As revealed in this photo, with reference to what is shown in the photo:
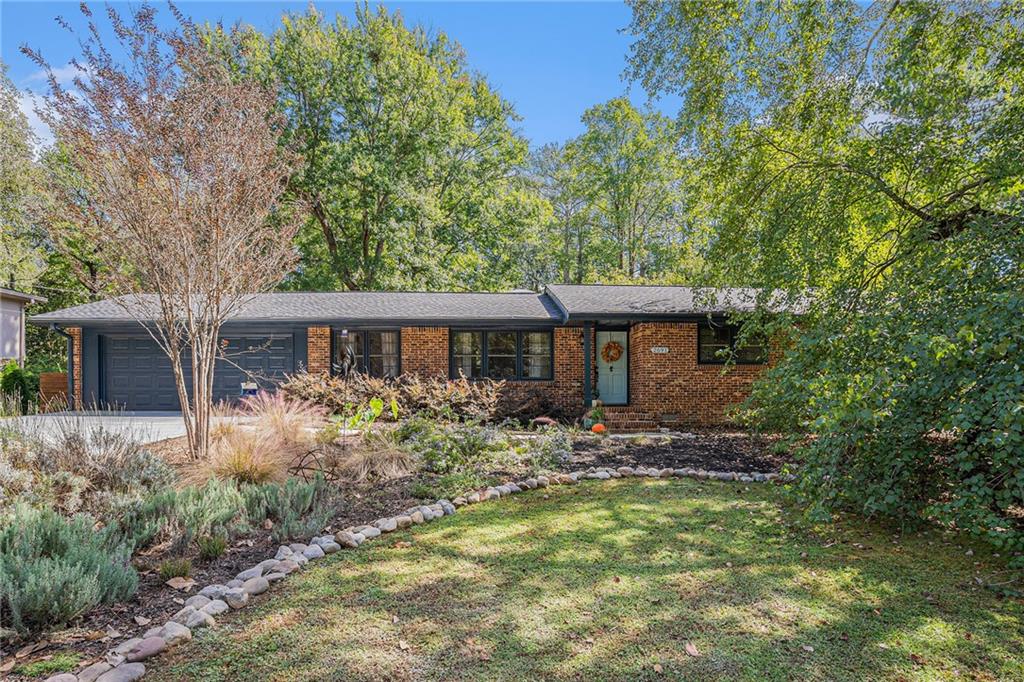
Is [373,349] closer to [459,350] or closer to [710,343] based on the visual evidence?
[459,350]

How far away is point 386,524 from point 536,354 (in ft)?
27.2

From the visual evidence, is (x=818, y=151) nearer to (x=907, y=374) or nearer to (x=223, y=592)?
(x=907, y=374)

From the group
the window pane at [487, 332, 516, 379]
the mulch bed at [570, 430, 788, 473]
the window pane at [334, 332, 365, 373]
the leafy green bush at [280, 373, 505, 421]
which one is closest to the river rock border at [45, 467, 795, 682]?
the mulch bed at [570, 430, 788, 473]

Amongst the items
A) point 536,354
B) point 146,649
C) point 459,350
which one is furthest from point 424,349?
point 146,649

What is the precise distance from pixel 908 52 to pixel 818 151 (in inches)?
72.5

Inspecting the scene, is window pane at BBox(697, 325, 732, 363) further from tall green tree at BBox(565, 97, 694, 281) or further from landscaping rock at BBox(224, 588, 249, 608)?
tall green tree at BBox(565, 97, 694, 281)

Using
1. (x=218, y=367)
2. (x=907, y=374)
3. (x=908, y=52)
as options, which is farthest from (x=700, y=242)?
(x=218, y=367)

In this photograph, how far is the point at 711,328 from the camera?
11.3m

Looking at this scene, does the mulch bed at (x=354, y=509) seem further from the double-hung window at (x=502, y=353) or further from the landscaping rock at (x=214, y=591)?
the double-hung window at (x=502, y=353)

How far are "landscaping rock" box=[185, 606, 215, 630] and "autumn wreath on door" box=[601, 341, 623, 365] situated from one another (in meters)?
10.8

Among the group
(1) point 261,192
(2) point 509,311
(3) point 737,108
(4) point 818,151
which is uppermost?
(3) point 737,108

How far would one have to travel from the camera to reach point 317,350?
12297 millimetres

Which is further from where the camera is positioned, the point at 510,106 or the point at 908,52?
the point at 510,106

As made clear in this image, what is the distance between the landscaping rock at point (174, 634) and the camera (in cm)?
264
